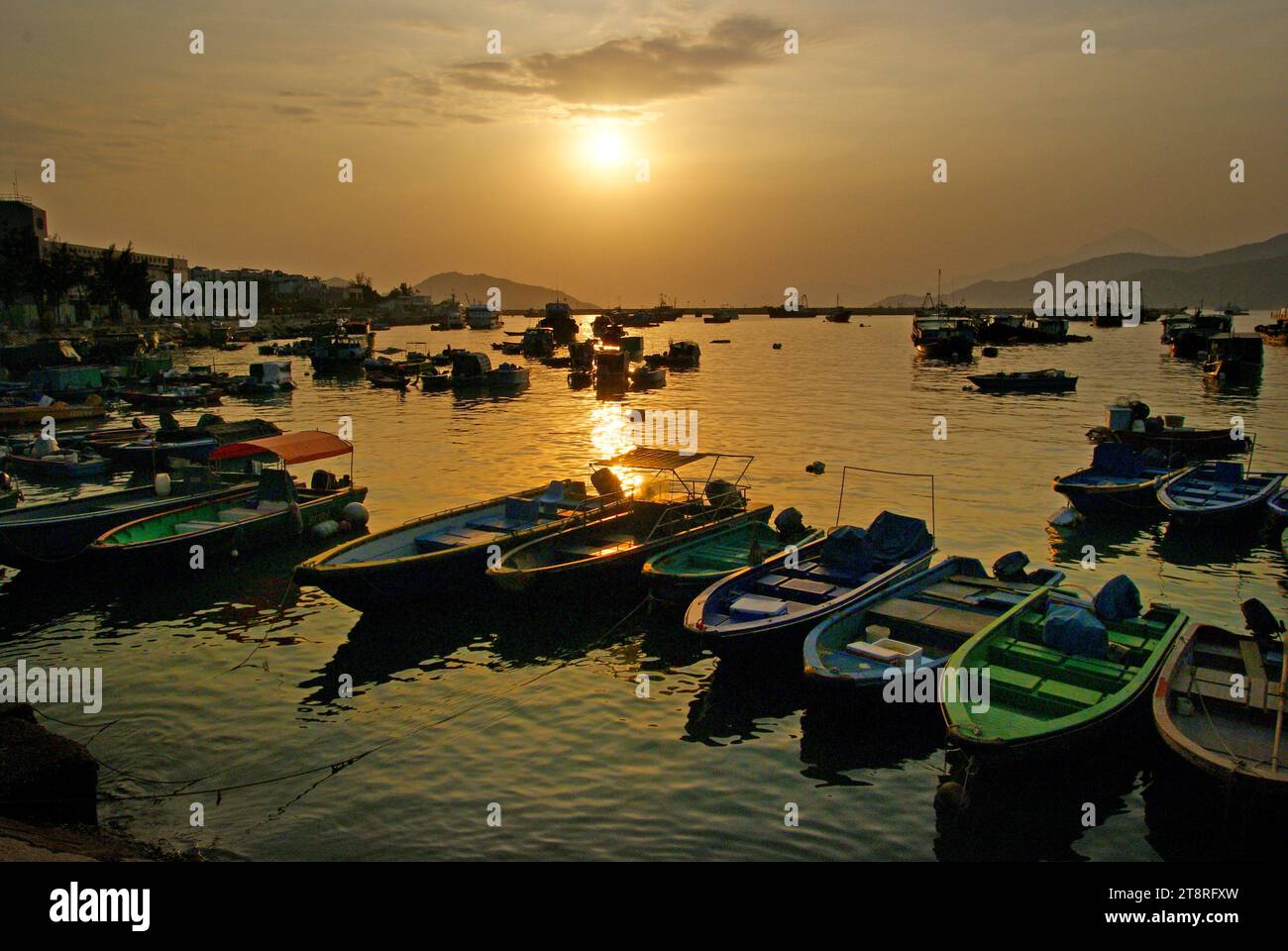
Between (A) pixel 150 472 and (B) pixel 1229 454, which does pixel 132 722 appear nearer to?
(A) pixel 150 472

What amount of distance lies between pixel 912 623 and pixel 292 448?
2127 centimetres

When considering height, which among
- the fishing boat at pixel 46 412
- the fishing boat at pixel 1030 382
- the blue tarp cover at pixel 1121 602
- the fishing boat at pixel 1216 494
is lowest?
the blue tarp cover at pixel 1121 602

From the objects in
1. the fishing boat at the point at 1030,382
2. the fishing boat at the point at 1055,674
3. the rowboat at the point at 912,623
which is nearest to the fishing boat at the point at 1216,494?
the rowboat at the point at 912,623

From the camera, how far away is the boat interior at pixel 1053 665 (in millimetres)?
13938

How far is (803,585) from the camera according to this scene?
19203 mm

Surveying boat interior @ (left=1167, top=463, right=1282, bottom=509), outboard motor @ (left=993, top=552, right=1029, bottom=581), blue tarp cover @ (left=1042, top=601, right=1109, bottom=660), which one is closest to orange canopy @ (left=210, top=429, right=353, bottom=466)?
outboard motor @ (left=993, top=552, right=1029, bottom=581)

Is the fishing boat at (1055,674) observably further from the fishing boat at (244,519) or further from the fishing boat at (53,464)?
the fishing boat at (53,464)

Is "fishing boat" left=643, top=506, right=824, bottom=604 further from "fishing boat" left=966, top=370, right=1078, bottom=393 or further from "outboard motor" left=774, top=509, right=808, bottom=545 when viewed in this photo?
"fishing boat" left=966, top=370, right=1078, bottom=393

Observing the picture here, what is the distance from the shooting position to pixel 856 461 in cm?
4512

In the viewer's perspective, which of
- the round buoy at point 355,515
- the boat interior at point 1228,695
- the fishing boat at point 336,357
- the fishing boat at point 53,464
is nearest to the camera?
the boat interior at point 1228,695

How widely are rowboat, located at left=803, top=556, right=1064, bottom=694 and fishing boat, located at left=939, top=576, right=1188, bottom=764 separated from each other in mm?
722

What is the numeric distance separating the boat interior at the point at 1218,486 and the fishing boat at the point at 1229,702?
14.4 meters

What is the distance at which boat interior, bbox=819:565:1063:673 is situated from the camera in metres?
15.9
